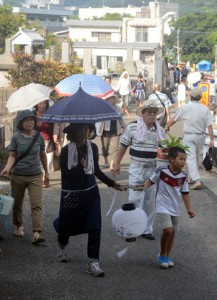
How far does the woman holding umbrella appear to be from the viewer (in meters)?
7.59

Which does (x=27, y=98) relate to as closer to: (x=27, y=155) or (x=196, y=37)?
(x=27, y=155)

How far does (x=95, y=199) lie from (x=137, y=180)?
1446 millimetres

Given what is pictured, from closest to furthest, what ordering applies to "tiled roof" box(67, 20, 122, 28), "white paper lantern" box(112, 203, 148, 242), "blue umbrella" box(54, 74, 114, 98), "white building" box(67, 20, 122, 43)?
"white paper lantern" box(112, 203, 148, 242) → "blue umbrella" box(54, 74, 114, 98) → "tiled roof" box(67, 20, 122, 28) → "white building" box(67, 20, 122, 43)

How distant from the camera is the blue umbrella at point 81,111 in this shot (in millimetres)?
7699

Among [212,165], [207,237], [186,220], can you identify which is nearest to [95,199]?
[207,237]

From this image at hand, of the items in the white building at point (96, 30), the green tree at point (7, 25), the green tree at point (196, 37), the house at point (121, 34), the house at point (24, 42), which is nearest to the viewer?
the house at point (24, 42)

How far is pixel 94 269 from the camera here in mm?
7500

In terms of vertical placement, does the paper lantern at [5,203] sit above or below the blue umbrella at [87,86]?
below

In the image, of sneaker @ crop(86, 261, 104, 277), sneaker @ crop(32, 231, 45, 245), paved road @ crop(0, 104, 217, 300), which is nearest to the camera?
paved road @ crop(0, 104, 217, 300)

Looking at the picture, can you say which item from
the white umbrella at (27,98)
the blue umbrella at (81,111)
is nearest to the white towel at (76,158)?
the blue umbrella at (81,111)

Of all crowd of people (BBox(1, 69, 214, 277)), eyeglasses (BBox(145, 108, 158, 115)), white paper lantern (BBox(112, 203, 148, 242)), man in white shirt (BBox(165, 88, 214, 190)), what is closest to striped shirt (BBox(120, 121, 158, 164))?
crowd of people (BBox(1, 69, 214, 277))

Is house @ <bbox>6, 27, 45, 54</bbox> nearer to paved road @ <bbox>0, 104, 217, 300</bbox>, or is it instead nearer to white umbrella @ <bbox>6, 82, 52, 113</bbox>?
white umbrella @ <bbox>6, 82, 52, 113</bbox>

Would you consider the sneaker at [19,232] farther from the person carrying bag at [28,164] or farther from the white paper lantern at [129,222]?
the white paper lantern at [129,222]

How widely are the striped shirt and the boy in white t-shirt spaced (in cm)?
105
